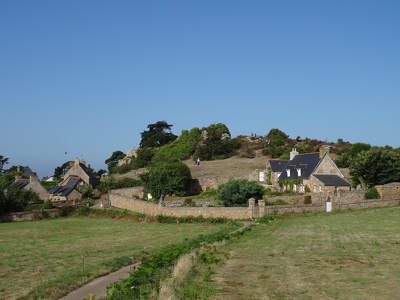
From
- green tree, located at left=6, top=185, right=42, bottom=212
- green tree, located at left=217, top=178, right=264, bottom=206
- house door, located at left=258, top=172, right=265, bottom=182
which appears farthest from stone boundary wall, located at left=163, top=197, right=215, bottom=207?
green tree, located at left=6, top=185, right=42, bottom=212

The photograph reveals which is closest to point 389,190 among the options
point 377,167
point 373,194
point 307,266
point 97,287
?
point 373,194

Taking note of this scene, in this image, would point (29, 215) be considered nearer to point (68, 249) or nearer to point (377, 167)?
point (68, 249)

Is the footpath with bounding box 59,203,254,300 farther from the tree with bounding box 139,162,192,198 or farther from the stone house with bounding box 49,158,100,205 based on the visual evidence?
the stone house with bounding box 49,158,100,205

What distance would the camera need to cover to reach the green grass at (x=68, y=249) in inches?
619

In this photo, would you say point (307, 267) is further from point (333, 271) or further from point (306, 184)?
point (306, 184)

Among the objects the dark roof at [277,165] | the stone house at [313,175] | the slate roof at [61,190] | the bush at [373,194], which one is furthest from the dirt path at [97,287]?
the slate roof at [61,190]

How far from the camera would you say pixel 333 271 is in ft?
50.3

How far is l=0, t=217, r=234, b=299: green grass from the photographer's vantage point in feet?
51.6

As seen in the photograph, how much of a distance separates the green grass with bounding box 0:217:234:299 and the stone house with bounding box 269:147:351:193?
17.1 m

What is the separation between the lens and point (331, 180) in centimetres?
4781

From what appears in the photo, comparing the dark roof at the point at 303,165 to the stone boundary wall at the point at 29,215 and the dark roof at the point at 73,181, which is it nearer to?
the stone boundary wall at the point at 29,215

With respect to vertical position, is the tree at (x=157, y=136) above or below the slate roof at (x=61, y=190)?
above

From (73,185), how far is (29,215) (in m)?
20.3

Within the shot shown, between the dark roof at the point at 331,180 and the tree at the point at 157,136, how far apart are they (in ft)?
236
